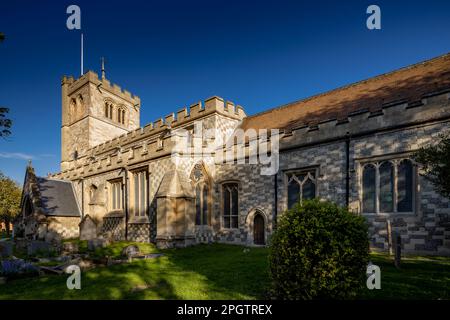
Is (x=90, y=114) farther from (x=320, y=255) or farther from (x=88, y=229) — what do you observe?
(x=320, y=255)

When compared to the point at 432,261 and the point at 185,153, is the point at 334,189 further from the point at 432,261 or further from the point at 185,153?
the point at 185,153

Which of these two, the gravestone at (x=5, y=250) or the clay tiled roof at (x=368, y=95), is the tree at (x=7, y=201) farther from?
the clay tiled roof at (x=368, y=95)

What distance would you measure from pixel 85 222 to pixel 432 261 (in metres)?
19.6

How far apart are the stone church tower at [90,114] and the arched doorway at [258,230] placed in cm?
2247

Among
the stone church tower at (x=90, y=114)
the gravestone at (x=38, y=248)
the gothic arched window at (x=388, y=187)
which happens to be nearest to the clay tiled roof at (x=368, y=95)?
the gothic arched window at (x=388, y=187)

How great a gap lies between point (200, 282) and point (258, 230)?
8.57 m

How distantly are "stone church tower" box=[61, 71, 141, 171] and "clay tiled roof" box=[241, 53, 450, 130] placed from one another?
20.2 metres

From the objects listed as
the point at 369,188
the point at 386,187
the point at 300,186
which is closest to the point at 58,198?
the point at 300,186

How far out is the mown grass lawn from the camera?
18.7 feet

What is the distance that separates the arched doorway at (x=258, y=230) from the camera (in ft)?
48.6

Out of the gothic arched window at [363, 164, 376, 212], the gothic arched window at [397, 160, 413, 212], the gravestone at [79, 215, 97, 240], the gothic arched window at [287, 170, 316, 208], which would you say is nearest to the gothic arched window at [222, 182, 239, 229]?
the gothic arched window at [287, 170, 316, 208]

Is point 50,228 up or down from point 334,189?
down
